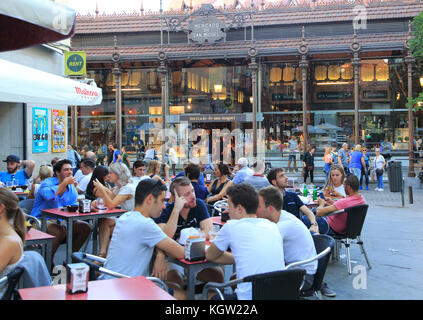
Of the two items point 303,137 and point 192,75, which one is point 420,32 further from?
point 192,75

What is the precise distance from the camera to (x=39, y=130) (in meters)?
15.6

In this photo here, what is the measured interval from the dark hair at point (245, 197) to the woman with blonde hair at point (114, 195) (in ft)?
11.1

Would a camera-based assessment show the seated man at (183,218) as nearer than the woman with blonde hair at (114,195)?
Yes

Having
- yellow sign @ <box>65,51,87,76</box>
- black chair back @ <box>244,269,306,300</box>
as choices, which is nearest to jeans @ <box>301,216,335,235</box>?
black chair back @ <box>244,269,306,300</box>

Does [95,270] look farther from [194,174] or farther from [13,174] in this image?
[13,174]

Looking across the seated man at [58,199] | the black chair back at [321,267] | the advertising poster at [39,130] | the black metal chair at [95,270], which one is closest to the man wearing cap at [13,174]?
the seated man at [58,199]

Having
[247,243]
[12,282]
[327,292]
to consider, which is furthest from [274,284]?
[327,292]

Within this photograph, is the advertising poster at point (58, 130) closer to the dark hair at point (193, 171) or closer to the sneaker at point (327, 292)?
the dark hair at point (193, 171)

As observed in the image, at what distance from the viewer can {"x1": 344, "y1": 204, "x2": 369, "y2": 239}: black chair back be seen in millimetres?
7350

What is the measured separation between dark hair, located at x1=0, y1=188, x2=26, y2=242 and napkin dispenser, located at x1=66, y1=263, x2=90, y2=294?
0.96 metres

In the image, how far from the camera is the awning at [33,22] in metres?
4.17

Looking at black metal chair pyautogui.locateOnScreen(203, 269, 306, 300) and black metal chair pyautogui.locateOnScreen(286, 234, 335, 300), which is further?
black metal chair pyautogui.locateOnScreen(286, 234, 335, 300)

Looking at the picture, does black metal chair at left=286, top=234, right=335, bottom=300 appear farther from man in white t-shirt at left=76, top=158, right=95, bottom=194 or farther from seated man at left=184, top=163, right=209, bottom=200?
man in white t-shirt at left=76, top=158, right=95, bottom=194
